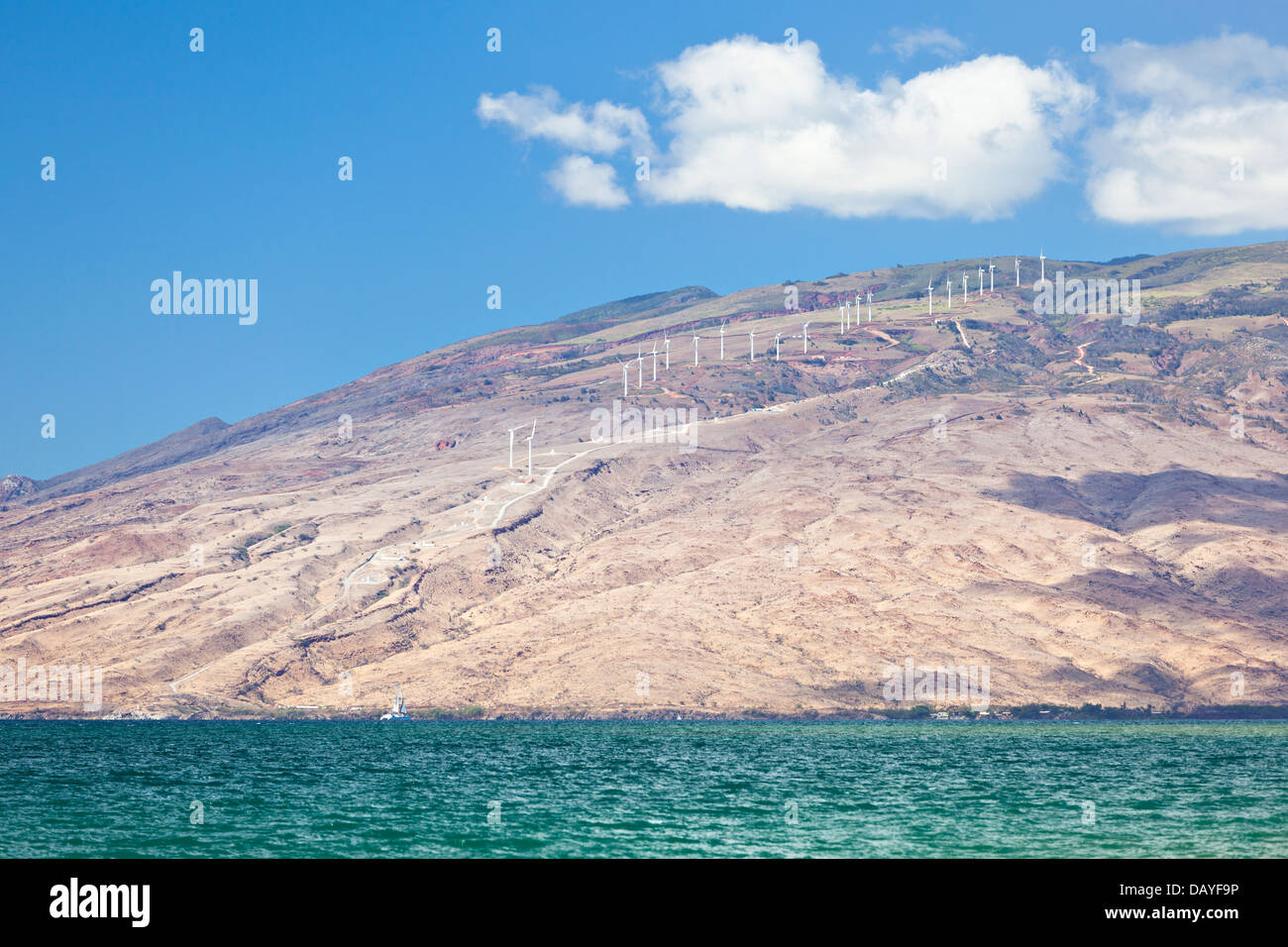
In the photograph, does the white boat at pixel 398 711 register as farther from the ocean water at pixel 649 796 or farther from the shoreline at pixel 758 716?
the ocean water at pixel 649 796

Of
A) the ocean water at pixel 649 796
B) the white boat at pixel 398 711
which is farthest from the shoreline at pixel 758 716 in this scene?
the ocean water at pixel 649 796

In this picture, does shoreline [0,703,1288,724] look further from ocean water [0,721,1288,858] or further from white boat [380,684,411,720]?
ocean water [0,721,1288,858]

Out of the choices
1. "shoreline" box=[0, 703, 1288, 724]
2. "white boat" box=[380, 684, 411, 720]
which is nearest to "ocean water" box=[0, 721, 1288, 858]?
"shoreline" box=[0, 703, 1288, 724]

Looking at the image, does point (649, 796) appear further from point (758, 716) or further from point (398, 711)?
point (398, 711)
